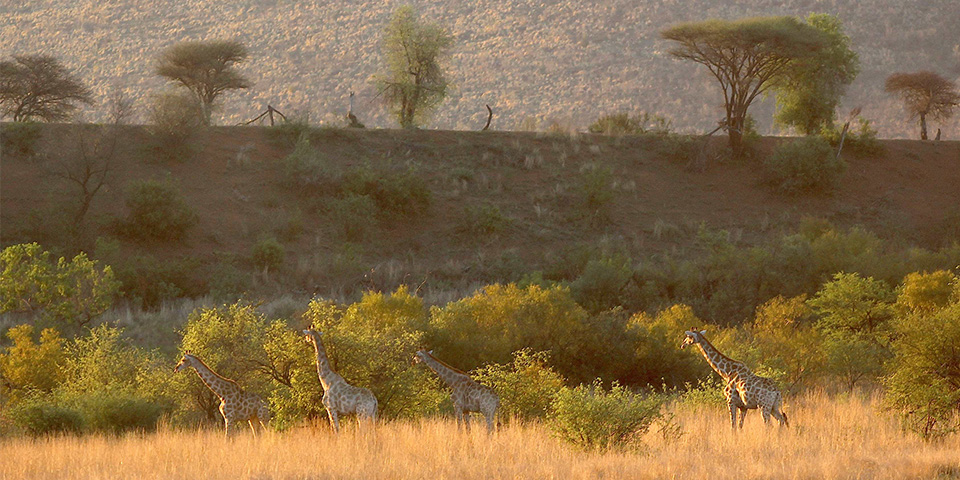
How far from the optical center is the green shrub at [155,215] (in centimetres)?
3575

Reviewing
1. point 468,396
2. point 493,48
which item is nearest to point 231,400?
point 468,396

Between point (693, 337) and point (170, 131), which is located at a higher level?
point (170, 131)

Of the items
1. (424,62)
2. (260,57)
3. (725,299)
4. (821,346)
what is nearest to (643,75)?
(260,57)

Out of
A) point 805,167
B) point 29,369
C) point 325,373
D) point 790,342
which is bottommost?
point 790,342

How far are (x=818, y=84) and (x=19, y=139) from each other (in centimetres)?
3435

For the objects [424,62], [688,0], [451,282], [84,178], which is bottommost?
[451,282]

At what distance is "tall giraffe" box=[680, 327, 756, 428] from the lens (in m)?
14.8

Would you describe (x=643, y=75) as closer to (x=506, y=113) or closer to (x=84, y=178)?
(x=506, y=113)

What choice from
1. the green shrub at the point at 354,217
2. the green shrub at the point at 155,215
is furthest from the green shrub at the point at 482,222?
the green shrub at the point at 155,215

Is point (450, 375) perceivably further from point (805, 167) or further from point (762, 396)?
point (805, 167)

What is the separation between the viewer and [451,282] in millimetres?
35844

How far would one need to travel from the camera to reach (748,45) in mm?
44875

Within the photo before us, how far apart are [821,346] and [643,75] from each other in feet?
221

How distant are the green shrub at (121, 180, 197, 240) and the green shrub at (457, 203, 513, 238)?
970cm
